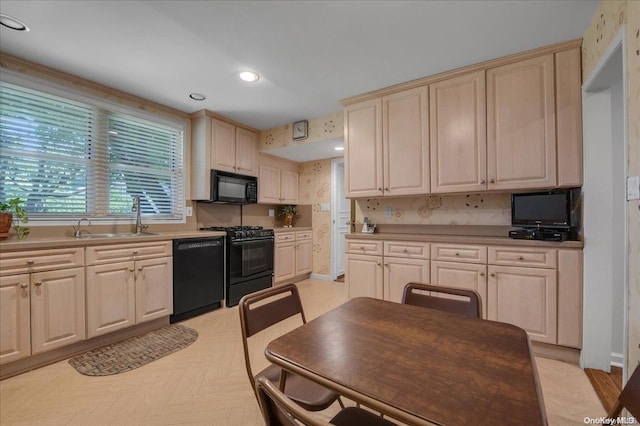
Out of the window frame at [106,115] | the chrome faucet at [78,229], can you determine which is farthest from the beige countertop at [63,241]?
the window frame at [106,115]

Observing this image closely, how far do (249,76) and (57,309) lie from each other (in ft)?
8.15

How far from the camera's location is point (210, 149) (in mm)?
3576

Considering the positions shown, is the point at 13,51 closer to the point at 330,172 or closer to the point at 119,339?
the point at 119,339

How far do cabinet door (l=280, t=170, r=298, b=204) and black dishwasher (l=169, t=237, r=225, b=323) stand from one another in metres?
1.64

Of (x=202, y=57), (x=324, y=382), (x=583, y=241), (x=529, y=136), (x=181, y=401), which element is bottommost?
(x=181, y=401)

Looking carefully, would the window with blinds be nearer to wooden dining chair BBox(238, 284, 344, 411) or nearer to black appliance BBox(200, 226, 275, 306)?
black appliance BBox(200, 226, 275, 306)

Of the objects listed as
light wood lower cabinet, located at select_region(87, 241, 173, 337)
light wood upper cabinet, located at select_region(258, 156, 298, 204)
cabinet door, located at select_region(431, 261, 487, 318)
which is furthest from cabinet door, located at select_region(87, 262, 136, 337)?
cabinet door, located at select_region(431, 261, 487, 318)

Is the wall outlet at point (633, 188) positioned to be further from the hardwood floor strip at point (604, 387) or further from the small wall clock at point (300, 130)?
the small wall clock at point (300, 130)

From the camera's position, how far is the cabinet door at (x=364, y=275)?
288cm

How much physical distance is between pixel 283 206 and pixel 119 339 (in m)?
3.12

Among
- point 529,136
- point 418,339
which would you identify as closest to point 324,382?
point 418,339

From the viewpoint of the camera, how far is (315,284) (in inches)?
179

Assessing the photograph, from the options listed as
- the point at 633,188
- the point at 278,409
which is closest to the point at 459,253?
the point at 633,188

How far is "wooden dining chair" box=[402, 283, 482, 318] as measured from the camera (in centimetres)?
132
